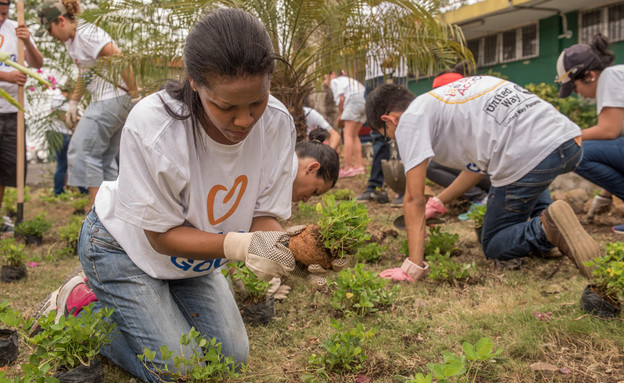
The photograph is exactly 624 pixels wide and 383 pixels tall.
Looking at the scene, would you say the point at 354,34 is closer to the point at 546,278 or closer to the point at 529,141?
the point at 529,141

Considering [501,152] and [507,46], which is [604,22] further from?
[501,152]

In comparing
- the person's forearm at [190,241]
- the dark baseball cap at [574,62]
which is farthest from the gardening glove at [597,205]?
the person's forearm at [190,241]

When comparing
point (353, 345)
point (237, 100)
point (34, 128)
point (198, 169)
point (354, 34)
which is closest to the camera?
point (237, 100)

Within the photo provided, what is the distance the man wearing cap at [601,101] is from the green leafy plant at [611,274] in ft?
6.51

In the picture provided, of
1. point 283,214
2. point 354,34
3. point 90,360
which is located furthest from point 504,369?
point 354,34

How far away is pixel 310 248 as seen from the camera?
1.78 m

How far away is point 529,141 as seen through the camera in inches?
121

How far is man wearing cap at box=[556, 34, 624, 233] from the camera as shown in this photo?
12.6 feet

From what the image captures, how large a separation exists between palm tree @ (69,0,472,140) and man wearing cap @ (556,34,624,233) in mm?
1128

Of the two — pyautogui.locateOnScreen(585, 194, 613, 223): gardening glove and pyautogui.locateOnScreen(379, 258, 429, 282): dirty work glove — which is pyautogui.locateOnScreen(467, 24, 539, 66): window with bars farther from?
pyautogui.locateOnScreen(379, 258, 429, 282): dirty work glove

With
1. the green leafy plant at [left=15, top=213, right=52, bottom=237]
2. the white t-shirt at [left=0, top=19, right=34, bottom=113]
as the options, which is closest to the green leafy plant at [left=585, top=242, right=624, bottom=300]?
the green leafy plant at [left=15, top=213, right=52, bottom=237]

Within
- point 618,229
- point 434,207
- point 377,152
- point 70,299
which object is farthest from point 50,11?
point 618,229

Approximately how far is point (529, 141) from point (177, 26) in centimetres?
321

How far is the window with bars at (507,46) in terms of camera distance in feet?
40.2
